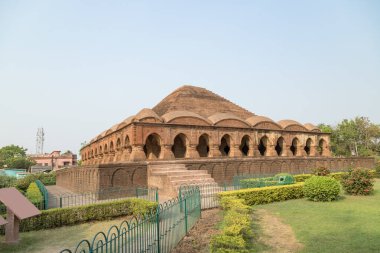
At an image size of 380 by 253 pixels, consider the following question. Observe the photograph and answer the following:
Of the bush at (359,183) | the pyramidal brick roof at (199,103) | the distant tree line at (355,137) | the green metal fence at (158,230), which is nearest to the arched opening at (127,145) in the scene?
the pyramidal brick roof at (199,103)

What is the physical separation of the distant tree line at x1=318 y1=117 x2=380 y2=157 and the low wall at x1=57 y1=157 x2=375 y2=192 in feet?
72.6

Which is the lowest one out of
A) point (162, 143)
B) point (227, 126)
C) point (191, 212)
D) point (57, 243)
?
point (57, 243)

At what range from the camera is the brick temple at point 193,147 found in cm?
1725

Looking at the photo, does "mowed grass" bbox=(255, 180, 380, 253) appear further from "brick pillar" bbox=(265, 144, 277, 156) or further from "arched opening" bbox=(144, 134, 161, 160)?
"arched opening" bbox=(144, 134, 161, 160)

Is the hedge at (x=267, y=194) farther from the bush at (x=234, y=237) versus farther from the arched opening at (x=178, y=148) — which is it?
the arched opening at (x=178, y=148)

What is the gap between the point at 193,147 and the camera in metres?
23.0

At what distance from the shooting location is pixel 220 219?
397 inches

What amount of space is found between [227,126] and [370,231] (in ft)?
58.4

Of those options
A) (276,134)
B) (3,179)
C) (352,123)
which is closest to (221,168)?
(276,134)

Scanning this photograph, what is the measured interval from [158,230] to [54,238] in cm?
488

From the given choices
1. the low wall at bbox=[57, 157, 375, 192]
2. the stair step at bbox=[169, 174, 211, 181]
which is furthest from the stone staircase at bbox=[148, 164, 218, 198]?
the low wall at bbox=[57, 157, 375, 192]

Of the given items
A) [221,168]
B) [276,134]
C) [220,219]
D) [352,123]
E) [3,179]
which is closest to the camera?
[220,219]

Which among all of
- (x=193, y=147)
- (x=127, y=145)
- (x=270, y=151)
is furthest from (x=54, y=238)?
(x=270, y=151)

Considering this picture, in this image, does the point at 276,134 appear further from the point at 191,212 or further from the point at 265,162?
the point at 191,212
